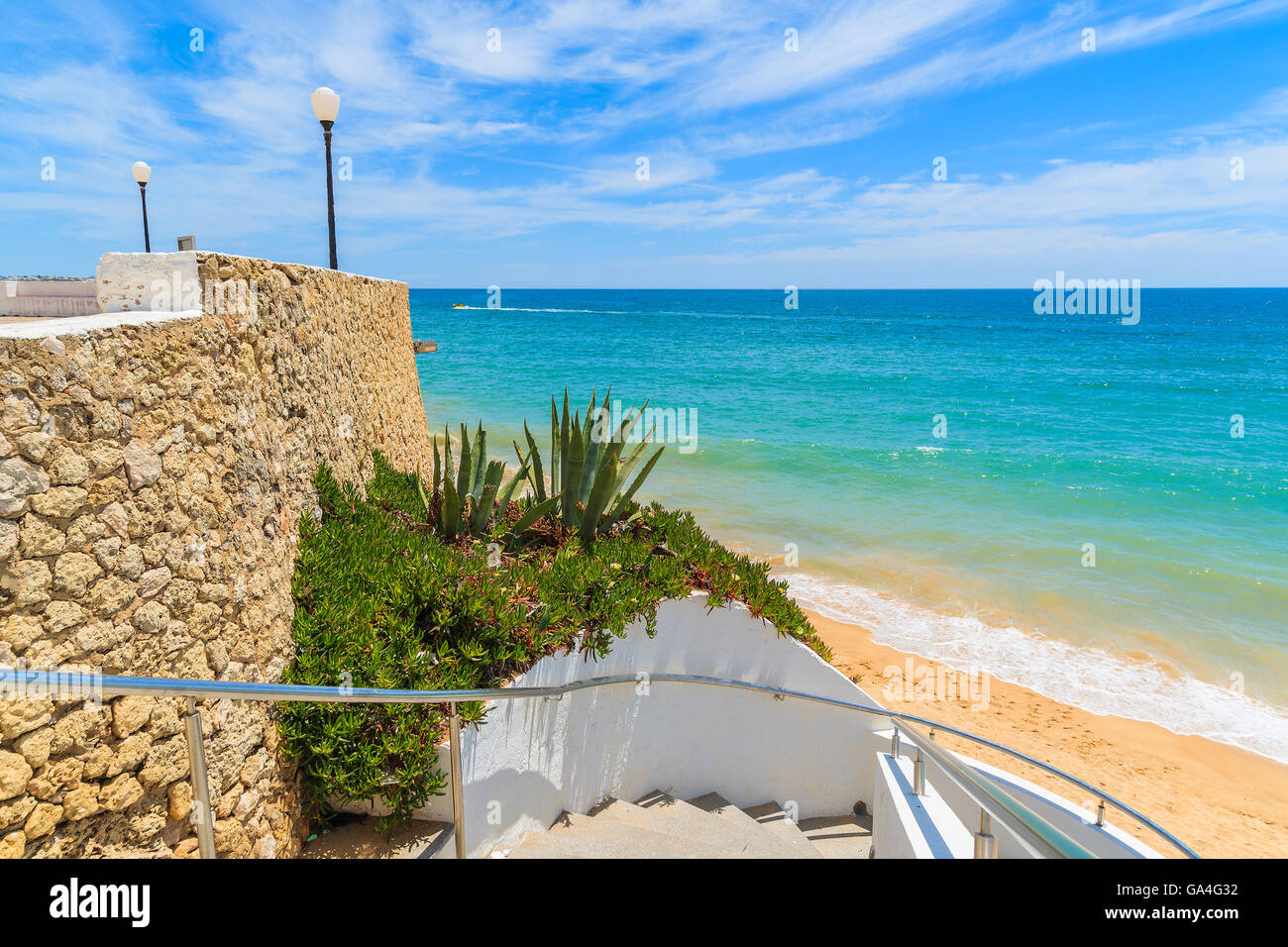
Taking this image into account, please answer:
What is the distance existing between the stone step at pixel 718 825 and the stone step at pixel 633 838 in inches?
6.4

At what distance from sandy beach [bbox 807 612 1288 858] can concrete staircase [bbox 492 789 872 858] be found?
2.11m

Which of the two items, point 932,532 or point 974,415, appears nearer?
point 932,532

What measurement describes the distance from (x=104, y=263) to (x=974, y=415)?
91.7ft

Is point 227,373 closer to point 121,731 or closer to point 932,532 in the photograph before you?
point 121,731

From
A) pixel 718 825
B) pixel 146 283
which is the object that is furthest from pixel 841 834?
pixel 146 283

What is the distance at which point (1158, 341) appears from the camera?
2188 inches

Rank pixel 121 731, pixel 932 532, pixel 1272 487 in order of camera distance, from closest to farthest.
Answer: pixel 121 731 → pixel 932 532 → pixel 1272 487

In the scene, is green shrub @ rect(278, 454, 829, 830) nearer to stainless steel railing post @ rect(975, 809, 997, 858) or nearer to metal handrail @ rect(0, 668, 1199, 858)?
metal handrail @ rect(0, 668, 1199, 858)

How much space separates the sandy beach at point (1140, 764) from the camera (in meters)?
6.26

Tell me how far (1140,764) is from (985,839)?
6036 mm

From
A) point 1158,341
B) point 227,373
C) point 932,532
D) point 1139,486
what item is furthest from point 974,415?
point 1158,341

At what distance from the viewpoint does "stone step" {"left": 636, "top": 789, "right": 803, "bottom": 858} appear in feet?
14.3

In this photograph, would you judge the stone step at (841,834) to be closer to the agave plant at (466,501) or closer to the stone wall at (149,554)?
the agave plant at (466,501)
